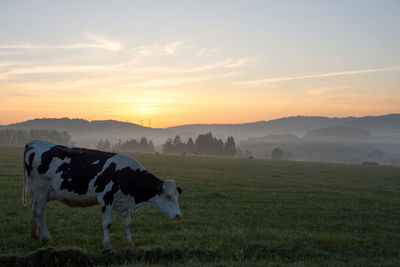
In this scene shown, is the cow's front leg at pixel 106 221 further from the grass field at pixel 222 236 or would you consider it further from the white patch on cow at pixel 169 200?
the white patch on cow at pixel 169 200

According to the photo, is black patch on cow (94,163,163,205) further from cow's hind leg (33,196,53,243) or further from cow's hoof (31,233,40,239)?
cow's hoof (31,233,40,239)

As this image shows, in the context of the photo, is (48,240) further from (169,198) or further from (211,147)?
(211,147)

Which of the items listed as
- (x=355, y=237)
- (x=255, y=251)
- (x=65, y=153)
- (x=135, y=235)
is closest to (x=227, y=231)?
(x=255, y=251)

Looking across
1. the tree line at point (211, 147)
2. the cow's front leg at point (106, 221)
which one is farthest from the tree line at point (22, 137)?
the cow's front leg at point (106, 221)

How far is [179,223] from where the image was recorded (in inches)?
501

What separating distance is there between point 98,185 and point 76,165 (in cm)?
98

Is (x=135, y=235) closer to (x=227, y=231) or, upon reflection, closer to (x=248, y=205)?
(x=227, y=231)

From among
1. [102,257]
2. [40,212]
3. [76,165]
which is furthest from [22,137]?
[102,257]

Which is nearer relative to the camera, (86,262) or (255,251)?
(86,262)

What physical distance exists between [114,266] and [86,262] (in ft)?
2.63

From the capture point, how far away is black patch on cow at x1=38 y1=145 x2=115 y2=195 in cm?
955

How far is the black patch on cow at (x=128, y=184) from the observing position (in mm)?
9383

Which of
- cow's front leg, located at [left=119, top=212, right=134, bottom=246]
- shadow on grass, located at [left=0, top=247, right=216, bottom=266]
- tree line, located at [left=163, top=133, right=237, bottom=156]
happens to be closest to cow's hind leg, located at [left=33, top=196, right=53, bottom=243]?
shadow on grass, located at [left=0, top=247, right=216, bottom=266]

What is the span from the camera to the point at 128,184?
945 centimetres
